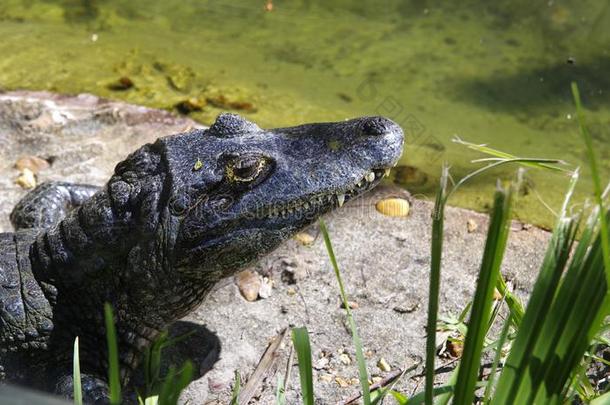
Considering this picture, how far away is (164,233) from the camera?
10.4ft

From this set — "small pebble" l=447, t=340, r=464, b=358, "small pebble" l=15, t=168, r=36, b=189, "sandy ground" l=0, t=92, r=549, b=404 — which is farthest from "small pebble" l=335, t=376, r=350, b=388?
"small pebble" l=15, t=168, r=36, b=189

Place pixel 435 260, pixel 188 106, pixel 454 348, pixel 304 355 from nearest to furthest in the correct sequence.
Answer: pixel 435 260
pixel 304 355
pixel 454 348
pixel 188 106

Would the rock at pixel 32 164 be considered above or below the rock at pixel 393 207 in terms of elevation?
below

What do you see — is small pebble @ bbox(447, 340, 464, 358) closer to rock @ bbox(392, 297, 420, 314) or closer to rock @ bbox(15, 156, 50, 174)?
rock @ bbox(392, 297, 420, 314)

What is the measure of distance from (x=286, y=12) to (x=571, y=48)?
3.00 m

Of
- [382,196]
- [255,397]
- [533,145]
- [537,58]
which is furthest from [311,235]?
[537,58]

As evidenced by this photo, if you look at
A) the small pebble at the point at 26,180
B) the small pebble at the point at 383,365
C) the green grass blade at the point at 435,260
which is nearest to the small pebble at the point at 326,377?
the small pebble at the point at 383,365

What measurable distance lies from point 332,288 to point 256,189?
113 cm

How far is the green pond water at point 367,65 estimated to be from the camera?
614 centimetres

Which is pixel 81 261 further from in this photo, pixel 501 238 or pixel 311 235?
pixel 501 238

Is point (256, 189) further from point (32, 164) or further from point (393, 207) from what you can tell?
point (32, 164)

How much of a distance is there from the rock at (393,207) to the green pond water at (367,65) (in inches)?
18.8

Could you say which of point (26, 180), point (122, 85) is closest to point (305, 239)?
point (26, 180)

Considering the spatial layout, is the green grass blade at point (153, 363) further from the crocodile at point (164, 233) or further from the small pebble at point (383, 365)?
the small pebble at point (383, 365)
